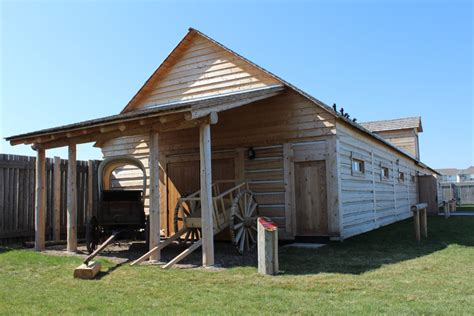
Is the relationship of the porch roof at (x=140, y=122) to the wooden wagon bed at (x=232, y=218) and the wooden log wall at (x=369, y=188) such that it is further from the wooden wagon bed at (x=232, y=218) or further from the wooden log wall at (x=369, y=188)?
the wooden log wall at (x=369, y=188)

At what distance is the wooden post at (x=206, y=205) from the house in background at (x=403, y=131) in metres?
23.7

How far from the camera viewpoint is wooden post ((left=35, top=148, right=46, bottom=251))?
1043 cm

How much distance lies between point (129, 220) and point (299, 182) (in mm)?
4452

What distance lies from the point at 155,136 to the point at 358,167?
7.09 metres

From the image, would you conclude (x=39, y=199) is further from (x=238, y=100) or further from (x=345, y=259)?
(x=345, y=259)

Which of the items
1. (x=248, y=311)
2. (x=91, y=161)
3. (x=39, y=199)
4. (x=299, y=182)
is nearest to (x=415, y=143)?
(x=299, y=182)

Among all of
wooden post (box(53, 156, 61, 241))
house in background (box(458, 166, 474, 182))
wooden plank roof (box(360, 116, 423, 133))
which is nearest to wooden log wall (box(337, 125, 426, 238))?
wooden post (box(53, 156, 61, 241))

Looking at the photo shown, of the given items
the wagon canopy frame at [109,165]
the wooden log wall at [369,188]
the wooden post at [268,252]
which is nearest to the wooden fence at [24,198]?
the wagon canopy frame at [109,165]

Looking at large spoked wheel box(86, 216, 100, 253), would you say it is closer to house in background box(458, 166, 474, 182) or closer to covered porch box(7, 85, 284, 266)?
covered porch box(7, 85, 284, 266)

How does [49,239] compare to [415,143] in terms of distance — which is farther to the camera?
[415,143]

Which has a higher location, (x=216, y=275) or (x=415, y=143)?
(x=415, y=143)

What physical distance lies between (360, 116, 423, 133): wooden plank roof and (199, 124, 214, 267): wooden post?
940 inches

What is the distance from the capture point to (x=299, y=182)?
11.4 metres

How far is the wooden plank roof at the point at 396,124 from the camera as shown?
29541mm
